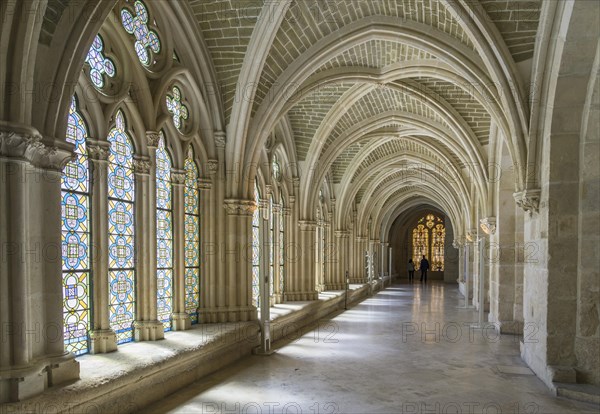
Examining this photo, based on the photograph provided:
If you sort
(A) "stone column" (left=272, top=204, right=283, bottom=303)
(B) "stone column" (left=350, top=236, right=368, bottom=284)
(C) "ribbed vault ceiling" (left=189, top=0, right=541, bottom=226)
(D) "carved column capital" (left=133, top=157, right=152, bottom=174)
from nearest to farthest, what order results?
(D) "carved column capital" (left=133, top=157, right=152, bottom=174), (C) "ribbed vault ceiling" (left=189, top=0, right=541, bottom=226), (A) "stone column" (left=272, top=204, right=283, bottom=303), (B) "stone column" (left=350, top=236, right=368, bottom=284)

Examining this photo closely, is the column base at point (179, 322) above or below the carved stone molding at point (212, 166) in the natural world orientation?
below

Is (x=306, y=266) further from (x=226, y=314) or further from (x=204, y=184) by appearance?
(x=204, y=184)

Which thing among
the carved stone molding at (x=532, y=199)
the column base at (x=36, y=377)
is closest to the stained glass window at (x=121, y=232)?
the column base at (x=36, y=377)

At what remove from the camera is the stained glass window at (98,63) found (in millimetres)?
5980

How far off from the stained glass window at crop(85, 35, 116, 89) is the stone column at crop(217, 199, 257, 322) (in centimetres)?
319

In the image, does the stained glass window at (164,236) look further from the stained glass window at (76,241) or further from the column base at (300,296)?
the column base at (300,296)

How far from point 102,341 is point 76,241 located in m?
1.22

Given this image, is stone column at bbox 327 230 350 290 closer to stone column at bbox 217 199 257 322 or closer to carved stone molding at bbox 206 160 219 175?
stone column at bbox 217 199 257 322

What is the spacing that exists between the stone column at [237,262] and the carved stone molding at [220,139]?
0.98 m

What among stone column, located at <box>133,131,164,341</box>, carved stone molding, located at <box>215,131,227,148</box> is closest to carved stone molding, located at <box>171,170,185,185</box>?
stone column, located at <box>133,131,164,341</box>

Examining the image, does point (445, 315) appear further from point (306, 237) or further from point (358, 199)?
point (358, 199)

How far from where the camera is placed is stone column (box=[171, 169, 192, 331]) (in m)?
7.64

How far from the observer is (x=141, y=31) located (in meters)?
6.93

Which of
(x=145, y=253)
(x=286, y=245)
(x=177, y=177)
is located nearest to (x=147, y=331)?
(x=145, y=253)
